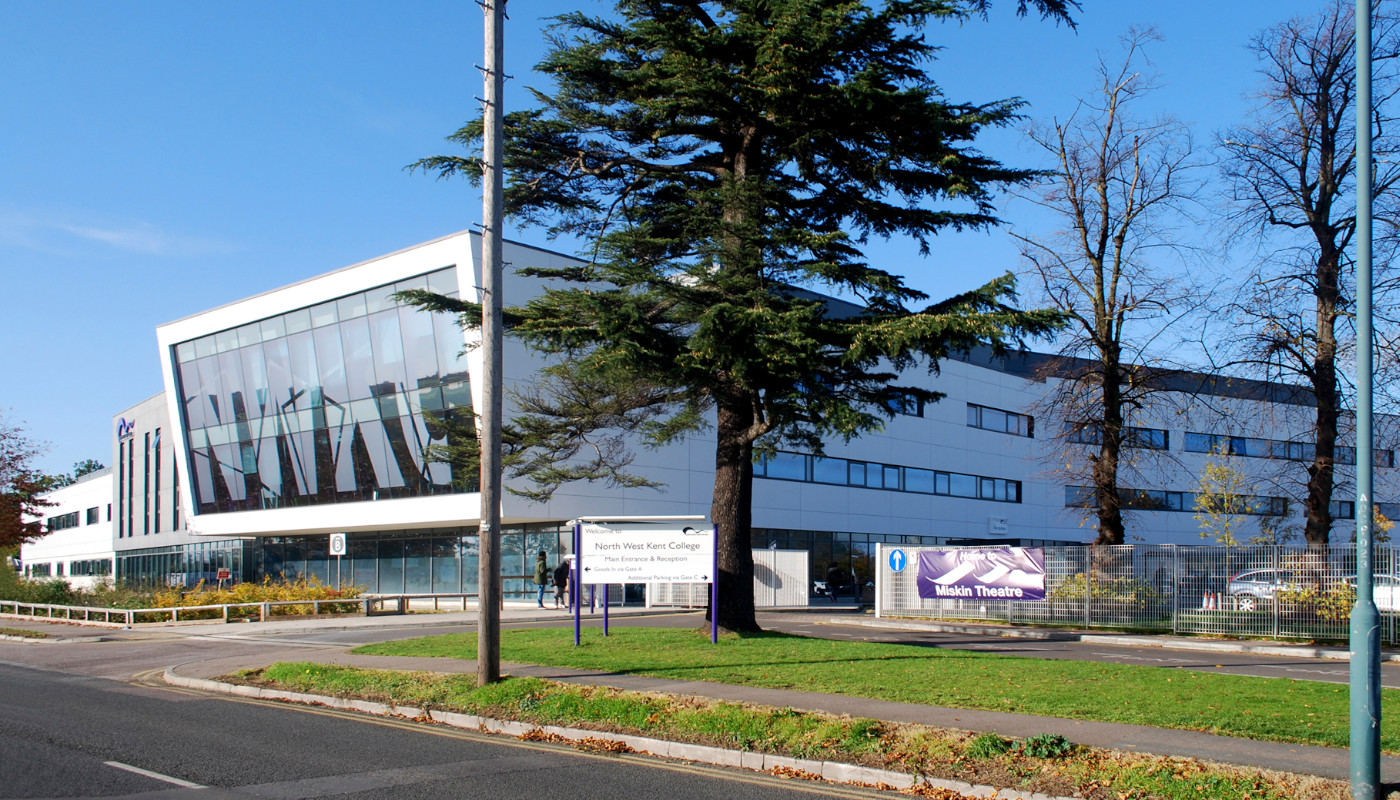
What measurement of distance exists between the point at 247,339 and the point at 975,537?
1352 inches

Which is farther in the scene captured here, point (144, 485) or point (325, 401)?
point (144, 485)

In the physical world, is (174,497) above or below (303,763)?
below

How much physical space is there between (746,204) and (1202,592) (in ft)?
48.8

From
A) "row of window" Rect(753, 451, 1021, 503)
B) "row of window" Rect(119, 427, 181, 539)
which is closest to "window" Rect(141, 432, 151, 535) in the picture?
"row of window" Rect(119, 427, 181, 539)

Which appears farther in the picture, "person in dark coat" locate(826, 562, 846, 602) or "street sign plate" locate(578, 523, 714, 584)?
"person in dark coat" locate(826, 562, 846, 602)

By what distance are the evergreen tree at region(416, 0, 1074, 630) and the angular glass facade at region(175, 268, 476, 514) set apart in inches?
566

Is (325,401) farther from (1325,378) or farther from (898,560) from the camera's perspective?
(1325,378)

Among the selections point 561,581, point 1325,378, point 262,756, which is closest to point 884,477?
point 561,581

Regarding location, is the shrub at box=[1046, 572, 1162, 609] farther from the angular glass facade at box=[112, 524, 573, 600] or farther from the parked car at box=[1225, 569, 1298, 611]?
the angular glass facade at box=[112, 524, 573, 600]

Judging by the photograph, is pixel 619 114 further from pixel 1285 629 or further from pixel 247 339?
pixel 247 339

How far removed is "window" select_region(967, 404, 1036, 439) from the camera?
5225cm

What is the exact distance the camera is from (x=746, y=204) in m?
17.0

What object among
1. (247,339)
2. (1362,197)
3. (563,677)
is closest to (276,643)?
(563,677)

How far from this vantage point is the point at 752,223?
54.9ft
